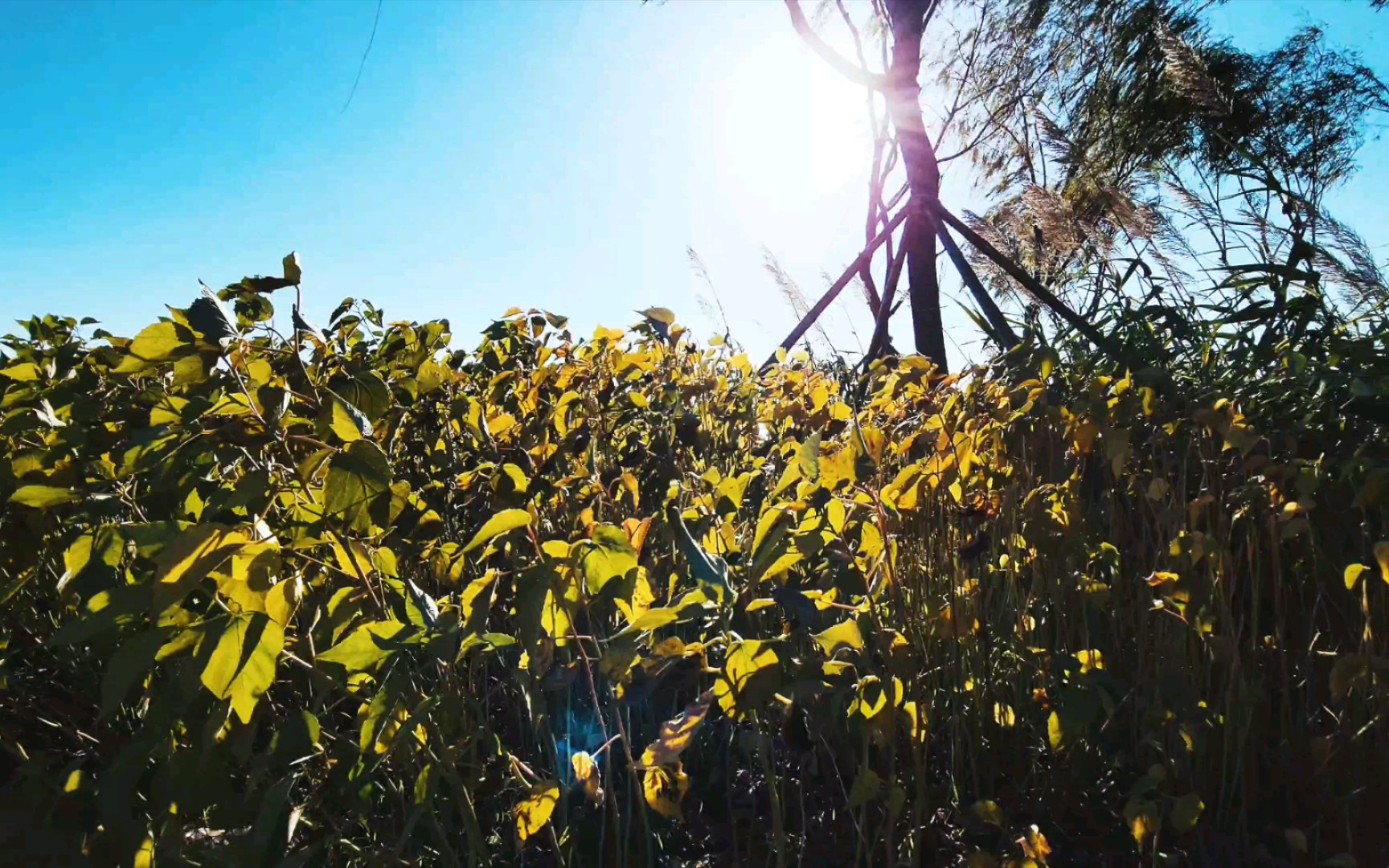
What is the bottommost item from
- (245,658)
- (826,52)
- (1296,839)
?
(1296,839)

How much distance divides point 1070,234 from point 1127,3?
121 inches

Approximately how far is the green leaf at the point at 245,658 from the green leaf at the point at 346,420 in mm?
173

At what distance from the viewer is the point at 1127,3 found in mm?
5789

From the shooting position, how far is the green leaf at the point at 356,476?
77cm

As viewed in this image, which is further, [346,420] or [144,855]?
[144,855]

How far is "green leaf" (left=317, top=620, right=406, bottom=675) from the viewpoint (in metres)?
0.82

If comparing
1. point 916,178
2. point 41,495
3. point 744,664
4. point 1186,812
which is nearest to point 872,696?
point 744,664

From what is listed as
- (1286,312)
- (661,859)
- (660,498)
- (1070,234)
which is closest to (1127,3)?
(1070,234)

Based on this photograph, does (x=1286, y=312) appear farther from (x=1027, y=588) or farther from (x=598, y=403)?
(x=598, y=403)

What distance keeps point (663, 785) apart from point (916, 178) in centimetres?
376

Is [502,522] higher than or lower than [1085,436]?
lower

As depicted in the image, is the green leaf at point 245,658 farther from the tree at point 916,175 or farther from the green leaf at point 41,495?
the tree at point 916,175

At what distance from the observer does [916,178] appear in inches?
166

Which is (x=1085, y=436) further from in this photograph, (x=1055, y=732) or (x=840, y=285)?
(x=840, y=285)
